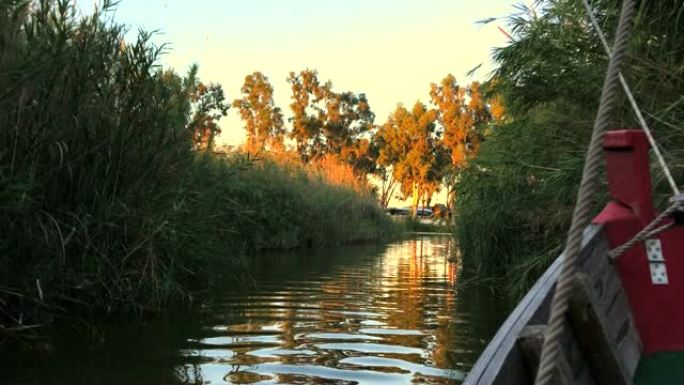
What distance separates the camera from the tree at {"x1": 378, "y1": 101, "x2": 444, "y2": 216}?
50.2m

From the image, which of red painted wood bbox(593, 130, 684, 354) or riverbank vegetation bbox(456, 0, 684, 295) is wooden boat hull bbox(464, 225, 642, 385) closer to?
red painted wood bbox(593, 130, 684, 354)

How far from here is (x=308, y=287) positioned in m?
10.5

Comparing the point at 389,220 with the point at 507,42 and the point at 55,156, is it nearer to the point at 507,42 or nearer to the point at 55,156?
the point at 507,42

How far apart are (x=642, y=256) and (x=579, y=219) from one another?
1.96 meters

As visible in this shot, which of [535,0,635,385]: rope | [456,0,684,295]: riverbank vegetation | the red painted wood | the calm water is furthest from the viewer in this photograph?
[456,0,684,295]: riverbank vegetation

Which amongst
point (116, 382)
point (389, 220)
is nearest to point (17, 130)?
point (116, 382)

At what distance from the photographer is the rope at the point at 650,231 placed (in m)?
2.93

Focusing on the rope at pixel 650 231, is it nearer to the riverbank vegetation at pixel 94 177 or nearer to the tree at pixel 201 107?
the riverbank vegetation at pixel 94 177

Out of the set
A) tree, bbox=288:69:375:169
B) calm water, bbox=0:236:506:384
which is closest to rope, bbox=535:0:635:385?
calm water, bbox=0:236:506:384

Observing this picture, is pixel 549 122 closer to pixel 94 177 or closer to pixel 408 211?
pixel 94 177

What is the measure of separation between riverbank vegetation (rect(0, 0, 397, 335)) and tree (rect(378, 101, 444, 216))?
1664 inches

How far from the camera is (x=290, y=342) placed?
6195 mm

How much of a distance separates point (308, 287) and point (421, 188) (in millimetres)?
40917

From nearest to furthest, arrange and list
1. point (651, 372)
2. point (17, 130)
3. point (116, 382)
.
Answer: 1. point (651, 372)
2. point (116, 382)
3. point (17, 130)
